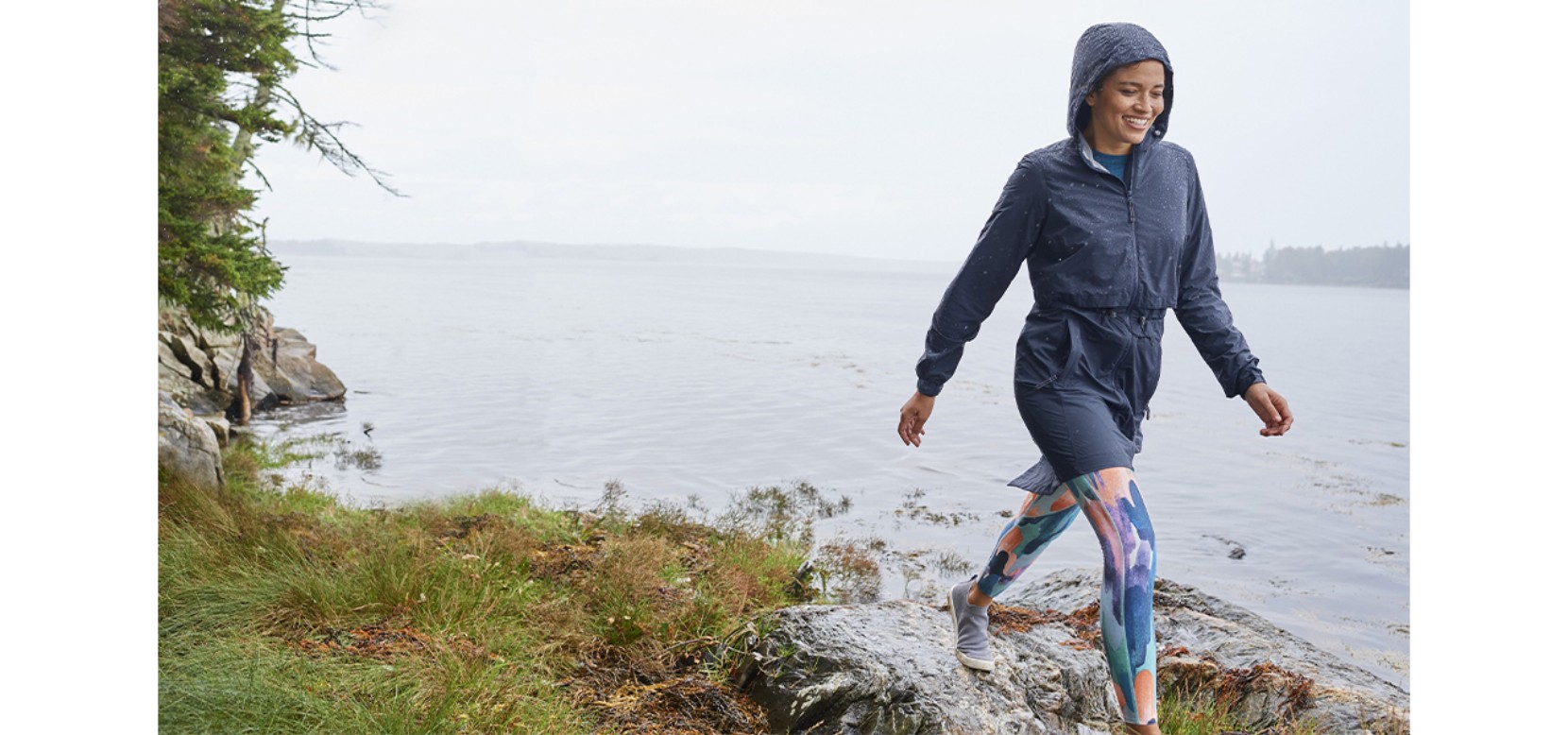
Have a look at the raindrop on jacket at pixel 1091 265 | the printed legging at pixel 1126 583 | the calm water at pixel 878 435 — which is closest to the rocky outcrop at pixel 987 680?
the printed legging at pixel 1126 583

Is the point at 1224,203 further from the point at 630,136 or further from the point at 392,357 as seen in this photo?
the point at 630,136

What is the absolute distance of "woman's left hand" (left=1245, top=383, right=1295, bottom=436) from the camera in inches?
109

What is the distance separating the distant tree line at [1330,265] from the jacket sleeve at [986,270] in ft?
76.1

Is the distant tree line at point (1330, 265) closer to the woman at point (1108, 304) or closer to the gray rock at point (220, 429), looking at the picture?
the gray rock at point (220, 429)

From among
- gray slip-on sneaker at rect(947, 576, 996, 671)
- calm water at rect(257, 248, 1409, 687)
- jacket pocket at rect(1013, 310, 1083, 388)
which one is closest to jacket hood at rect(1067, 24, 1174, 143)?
jacket pocket at rect(1013, 310, 1083, 388)

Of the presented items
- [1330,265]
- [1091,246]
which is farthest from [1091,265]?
[1330,265]

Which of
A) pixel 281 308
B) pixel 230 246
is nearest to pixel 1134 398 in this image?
pixel 230 246

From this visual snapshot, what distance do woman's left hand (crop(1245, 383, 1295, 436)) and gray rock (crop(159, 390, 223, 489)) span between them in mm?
4590

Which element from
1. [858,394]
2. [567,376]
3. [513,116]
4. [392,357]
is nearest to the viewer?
[858,394]

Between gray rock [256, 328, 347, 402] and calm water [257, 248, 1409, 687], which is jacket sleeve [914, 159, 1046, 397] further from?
gray rock [256, 328, 347, 402]

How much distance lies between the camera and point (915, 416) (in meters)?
2.97

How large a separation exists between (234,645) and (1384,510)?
13.0 metres

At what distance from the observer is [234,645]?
3074 millimetres

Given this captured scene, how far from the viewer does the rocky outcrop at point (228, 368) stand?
11.3m
